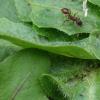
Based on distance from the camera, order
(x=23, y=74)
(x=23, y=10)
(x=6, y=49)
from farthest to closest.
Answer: (x=23, y=10) → (x=6, y=49) → (x=23, y=74)

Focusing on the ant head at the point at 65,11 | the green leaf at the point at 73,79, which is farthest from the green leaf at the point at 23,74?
the ant head at the point at 65,11

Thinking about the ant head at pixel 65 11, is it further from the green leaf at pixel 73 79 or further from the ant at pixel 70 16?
the green leaf at pixel 73 79

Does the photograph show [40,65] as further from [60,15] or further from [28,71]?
[60,15]

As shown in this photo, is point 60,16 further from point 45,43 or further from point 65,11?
point 45,43

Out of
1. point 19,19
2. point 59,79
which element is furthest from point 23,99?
point 19,19

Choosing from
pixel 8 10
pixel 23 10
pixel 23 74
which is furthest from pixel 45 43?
pixel 8 10
